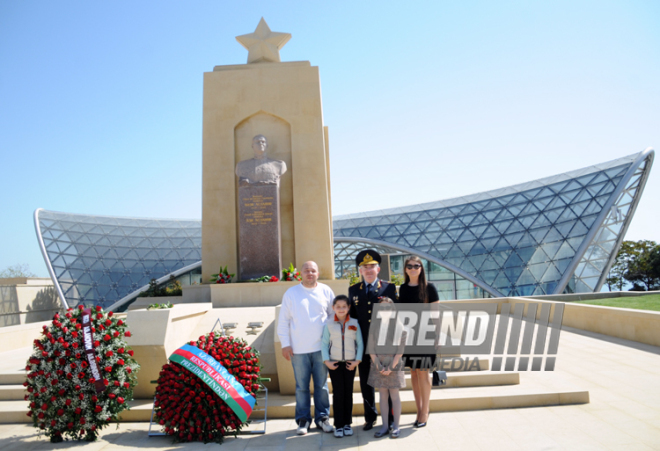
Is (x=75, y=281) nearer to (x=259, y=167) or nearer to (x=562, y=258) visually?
(x=259, y=167)

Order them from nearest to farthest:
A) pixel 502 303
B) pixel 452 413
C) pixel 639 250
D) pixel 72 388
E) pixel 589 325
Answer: pixel 72 388
pixel 452 413
pixel 589 325
pixel 502 303
pixel 639 250

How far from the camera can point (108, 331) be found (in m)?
5.20

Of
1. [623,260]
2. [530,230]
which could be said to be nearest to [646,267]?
[623,260]

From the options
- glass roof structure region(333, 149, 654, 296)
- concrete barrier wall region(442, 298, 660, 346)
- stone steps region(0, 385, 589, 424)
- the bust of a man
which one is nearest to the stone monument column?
the bust of a man

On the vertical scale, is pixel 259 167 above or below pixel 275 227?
above

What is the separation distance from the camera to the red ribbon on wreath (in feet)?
15.9

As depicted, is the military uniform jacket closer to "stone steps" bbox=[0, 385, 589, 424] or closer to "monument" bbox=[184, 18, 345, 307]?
"stone steps" bbox=[0, 385, 589, 424]

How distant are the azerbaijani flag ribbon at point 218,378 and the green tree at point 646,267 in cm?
4236

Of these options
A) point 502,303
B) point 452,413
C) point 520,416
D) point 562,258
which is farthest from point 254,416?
point 562,258

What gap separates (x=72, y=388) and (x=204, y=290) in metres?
6.29

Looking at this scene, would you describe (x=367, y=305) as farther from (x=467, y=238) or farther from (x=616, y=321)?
(x=467, y=238)

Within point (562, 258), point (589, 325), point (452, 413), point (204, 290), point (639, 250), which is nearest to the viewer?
point (452, 413)

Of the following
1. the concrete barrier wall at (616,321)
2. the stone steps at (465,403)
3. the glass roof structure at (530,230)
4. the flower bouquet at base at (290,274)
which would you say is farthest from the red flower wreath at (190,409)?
the glass roof structure at (530,230)

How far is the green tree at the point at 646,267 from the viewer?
36.8 metres
